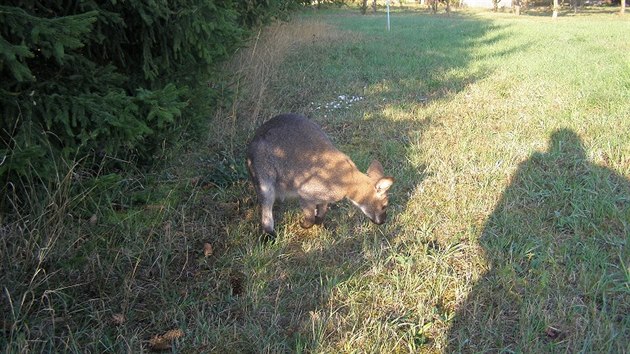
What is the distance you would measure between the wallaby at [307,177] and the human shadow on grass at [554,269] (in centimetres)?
117

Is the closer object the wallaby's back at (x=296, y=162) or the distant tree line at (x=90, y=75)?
the distant tree line at (x=90, y=75)

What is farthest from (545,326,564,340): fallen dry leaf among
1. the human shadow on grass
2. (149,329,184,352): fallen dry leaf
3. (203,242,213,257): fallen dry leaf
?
(203,242,213,257): fallen dry leaf

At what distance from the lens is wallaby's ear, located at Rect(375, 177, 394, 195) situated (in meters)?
4.51

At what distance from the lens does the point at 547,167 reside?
5.74m

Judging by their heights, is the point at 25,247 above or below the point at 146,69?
below

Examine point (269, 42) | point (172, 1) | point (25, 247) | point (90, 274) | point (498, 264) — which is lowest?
point (498, 264)

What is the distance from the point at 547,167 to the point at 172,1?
14.4ft

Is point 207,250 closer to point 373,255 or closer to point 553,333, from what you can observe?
point 373,255

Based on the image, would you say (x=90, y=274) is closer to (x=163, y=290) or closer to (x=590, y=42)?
(x=163, y=290)

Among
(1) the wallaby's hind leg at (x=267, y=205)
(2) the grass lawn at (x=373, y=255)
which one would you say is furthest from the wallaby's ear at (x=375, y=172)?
(1) the wallaby's hind leg at (x=267, y=205)

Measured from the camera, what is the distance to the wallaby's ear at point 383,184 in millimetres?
4512

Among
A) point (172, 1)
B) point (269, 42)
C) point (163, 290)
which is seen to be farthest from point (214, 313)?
point (269, 42)

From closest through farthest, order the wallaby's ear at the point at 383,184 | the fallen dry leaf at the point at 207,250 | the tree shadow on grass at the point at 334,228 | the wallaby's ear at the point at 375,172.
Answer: the tree shadow on grass at the point at 334,228, the fallen dry leaf at the point at 207,250, the wallaby's ear at the point at 383,184, the wallaby's ear at the point at 375,172

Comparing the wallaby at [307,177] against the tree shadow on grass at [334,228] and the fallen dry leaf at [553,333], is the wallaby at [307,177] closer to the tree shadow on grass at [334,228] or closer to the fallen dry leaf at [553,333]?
the tree shadow on grass at [334,228]
